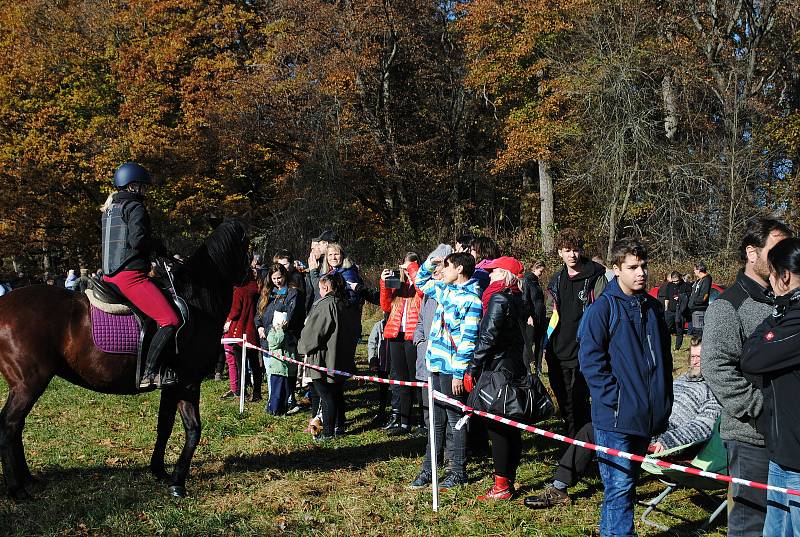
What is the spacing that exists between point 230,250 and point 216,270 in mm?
231

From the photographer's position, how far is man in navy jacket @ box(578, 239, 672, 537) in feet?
14.9

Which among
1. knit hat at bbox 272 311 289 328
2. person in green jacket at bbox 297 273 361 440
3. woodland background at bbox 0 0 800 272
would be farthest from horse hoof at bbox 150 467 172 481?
woodland background at bbox 0 0 800 272

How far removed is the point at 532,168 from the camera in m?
32.2

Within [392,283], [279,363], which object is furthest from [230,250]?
[279,363]

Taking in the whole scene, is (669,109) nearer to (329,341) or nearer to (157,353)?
(329,341)

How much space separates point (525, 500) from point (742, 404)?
8.13ft

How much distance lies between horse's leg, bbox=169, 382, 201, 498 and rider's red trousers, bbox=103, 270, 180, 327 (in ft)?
2.77

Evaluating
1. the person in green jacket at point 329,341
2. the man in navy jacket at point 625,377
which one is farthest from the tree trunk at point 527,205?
the man in navy jacket at point 625,377

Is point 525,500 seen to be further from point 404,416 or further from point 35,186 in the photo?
point 35,186

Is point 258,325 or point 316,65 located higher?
point 316,65

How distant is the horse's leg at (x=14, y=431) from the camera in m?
6.20

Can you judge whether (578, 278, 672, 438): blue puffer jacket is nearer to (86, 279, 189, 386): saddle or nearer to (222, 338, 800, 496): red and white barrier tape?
(222, 338, 800, 496): red and white barrier tape

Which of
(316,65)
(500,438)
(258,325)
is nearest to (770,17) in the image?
(316,65)

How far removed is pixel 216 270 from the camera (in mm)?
6840
